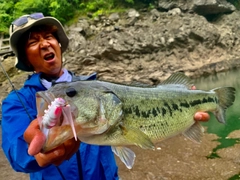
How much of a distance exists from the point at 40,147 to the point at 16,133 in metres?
0.44

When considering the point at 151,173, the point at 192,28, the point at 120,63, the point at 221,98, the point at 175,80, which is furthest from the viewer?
the point at 192,28

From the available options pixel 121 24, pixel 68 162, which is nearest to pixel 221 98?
pixel 68 162

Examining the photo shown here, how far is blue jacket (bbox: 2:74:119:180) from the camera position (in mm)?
1877

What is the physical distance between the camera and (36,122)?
64.3 inches

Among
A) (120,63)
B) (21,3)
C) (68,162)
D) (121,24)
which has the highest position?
(68,162)

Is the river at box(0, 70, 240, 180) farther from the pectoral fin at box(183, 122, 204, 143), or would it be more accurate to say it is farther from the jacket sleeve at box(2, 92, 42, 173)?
the jacket sleeve at box(2, 92, 42, 173)

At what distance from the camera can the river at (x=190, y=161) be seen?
6.53 meters

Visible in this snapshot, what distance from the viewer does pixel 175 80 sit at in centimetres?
268

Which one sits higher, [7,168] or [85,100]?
[85,100]

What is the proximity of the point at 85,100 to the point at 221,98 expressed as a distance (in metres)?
1.61

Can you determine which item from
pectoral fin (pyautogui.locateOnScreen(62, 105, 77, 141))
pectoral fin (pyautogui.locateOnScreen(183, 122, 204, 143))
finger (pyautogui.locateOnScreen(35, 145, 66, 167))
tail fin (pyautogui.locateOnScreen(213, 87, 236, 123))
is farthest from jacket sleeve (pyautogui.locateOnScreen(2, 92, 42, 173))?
tail fin (pyautogui.locateOnScreen(213, 87, 236, 123))

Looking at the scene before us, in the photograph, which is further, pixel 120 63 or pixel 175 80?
pixel 120 63

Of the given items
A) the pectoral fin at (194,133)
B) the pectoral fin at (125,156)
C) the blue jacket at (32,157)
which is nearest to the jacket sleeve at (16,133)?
the blue jacket at (32,157)

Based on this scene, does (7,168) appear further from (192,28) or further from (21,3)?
(192,28)
